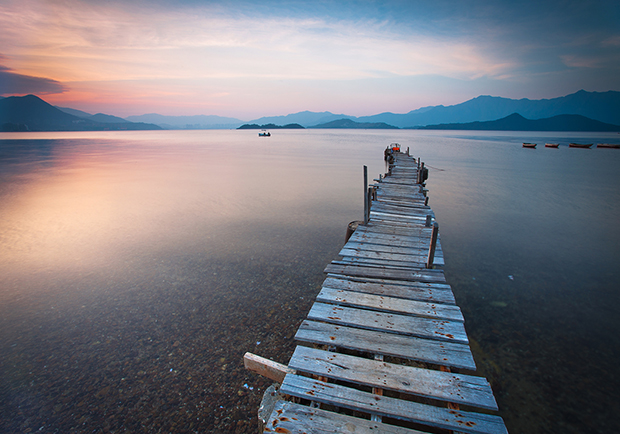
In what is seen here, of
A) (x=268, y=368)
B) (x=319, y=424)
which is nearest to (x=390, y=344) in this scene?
(x=319, y=424)

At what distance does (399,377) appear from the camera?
161 inches

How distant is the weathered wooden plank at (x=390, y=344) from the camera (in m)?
4.40

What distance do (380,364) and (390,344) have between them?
0.50 meters

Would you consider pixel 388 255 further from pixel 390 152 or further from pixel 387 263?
pixel 390 152

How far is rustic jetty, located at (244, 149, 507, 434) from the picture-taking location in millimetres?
3578

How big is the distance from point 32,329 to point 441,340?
9659 mm

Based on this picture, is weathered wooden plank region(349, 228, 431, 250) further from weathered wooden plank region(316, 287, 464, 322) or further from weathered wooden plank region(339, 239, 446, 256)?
weathered wooden plank region(316, 287, 464, 322)

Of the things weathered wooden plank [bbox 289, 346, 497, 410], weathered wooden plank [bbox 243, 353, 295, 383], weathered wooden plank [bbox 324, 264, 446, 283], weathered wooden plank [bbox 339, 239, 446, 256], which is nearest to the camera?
weathered wooden plank [bbox 289, 346, 497, 410]

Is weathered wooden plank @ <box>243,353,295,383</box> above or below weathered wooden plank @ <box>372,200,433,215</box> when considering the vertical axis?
below

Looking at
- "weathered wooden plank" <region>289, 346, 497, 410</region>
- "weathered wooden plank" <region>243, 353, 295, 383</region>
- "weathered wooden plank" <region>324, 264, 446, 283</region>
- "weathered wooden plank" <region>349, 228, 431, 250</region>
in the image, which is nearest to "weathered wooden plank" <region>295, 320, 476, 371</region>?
"weathered wooden plank" <region>289, 346, 497, 410</region>

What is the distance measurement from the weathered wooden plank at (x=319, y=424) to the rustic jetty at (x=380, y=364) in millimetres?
11

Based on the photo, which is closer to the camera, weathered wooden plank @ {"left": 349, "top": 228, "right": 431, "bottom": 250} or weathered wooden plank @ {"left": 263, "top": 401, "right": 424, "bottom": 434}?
Result: weathered wooden plank @ {"left": 263, "top": 401, "right": 424, "bottom": 434}

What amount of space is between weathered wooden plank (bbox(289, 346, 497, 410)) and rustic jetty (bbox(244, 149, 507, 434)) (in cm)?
1

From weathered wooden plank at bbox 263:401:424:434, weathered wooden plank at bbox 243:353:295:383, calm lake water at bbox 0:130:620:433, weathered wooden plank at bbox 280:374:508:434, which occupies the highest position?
weathered wooden plank at bbox 280:374:508:434
